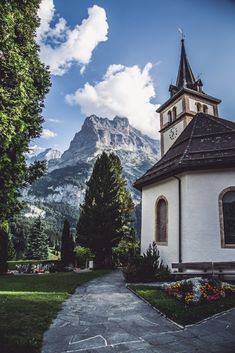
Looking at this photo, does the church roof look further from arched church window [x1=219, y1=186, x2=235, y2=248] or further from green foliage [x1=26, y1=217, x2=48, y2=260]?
green foliage [x1=26, y1=217, x2=48, y2=260]

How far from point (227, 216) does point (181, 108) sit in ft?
47.1

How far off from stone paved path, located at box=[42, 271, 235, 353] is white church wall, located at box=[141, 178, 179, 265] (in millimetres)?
5766

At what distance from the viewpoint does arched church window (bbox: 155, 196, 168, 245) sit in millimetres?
14820

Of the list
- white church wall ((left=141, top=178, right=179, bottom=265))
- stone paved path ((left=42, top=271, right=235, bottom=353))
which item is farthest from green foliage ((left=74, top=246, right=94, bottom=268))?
stone paved path ((left=42, top=271, right=235, bottom=353))

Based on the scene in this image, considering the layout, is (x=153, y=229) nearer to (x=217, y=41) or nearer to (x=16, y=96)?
(x=16, y=96)

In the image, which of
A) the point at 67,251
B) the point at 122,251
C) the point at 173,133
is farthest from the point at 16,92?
the point at 67,251

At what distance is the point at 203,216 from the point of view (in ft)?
41.9

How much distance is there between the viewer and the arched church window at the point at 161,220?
14820 mm

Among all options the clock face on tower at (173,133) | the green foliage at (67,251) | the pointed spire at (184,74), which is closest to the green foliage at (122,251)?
the green foliage at (67,251)

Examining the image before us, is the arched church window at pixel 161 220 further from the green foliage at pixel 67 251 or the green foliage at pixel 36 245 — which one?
the green foliage at pixel 36 245

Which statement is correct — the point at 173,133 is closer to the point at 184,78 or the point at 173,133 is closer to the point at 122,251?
the point at 184,78

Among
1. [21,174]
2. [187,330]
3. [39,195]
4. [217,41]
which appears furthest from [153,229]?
[39,195]

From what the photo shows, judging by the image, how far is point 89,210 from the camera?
2330 centimetres

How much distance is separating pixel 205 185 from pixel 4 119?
9.51m
